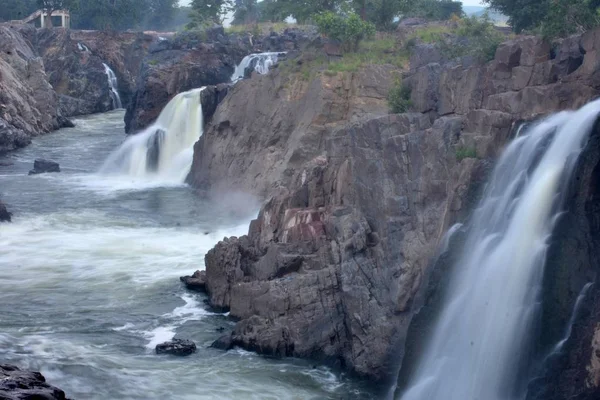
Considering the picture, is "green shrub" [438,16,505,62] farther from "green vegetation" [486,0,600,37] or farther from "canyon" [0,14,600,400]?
"green vegetation" [486,0,600,37]

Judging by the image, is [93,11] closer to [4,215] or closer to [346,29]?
[346,29]

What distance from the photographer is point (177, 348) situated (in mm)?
23062

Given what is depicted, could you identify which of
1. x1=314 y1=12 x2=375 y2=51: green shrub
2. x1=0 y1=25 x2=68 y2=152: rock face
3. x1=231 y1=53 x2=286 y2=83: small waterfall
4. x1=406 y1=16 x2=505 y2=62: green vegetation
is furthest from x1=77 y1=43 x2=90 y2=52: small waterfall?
x1=406 y1=16 x2=505 y2=62: green vegetation

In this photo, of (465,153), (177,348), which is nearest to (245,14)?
(465,153)

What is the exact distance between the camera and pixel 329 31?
41688 mm

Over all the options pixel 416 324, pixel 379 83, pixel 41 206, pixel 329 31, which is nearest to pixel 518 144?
pixel 416 324

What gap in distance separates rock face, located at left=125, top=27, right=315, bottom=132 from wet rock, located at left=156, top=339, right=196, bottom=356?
31.5 metres

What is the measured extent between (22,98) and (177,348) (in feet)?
138

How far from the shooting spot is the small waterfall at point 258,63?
176 feet

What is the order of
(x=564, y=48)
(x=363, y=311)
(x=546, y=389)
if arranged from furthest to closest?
(x=564, y=48), (x=363, y=311), (x=546, y=389)

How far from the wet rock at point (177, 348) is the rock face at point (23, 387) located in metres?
5.61

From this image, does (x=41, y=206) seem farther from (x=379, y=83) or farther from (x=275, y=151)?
(x=379, y=83)

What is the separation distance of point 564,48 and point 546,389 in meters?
10.5

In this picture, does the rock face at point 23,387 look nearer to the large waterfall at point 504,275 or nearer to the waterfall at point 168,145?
the large waterfall at point 504,275
